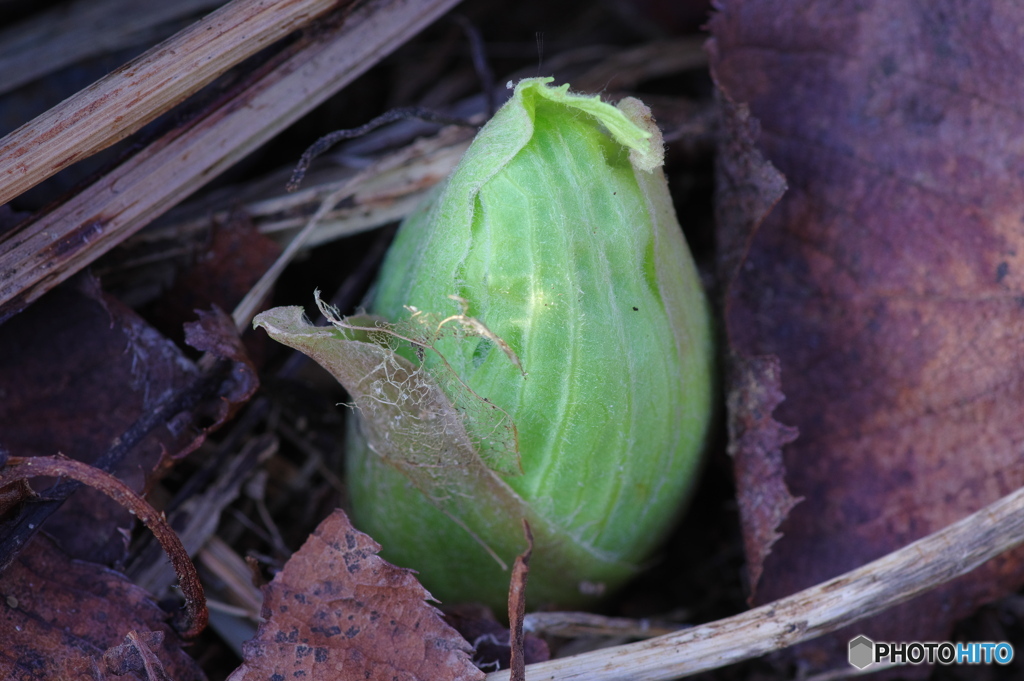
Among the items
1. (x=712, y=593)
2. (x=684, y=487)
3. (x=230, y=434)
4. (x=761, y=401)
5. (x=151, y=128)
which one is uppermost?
(x=151, y=128)

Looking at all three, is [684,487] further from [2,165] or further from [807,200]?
[2,165]

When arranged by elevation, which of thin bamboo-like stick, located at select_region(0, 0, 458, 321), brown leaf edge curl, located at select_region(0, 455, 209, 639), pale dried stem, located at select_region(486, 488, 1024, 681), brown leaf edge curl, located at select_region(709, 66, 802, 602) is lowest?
pale dried stem, located at select_region(486, 488, 1024, 681)

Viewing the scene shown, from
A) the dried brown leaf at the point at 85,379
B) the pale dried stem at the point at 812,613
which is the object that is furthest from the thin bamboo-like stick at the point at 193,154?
the pale dried stem at the point at 812,613

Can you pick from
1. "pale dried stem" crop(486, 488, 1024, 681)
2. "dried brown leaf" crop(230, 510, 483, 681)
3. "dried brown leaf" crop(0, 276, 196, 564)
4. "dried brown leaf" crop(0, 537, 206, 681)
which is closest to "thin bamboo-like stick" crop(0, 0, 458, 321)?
"dried brown leaf" crop(0, 276, 196, 564)

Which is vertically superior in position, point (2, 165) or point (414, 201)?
point (2, 165)

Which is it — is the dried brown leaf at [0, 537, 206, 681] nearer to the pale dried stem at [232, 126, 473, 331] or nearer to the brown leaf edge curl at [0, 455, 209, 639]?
the brown leaf edge curl at [0, 455, 209, 639]

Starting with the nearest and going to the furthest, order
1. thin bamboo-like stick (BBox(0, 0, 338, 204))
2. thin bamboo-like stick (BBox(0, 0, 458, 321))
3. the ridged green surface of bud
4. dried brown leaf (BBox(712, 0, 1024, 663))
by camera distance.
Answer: the ridged green surface of bud
thin bamboo-like stick (BBox(0, 0, 338, 204))
thin bamboo-like stick (BBox(0, 0, 458, 321))
dried brown leaf (BBox(712, 0, 1024, 663))

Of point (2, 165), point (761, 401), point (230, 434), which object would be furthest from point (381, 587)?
point (2, 165)

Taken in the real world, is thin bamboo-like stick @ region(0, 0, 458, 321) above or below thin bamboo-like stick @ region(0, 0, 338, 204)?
below
